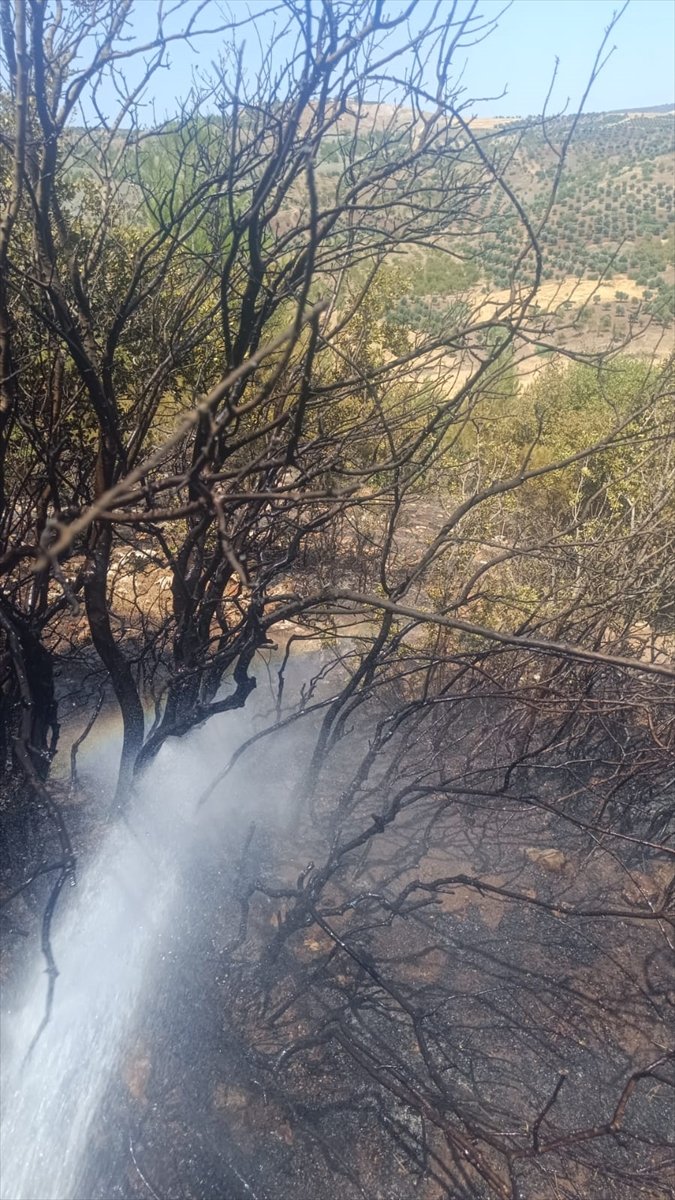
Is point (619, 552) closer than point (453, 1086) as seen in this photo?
No

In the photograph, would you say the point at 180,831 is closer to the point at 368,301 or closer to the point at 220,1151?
the point at 220,1151

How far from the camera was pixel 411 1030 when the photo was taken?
9.73 feet

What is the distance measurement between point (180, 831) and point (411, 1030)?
147cm

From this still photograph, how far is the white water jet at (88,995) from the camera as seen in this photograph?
2551 mm

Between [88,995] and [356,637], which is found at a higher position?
[356,637]

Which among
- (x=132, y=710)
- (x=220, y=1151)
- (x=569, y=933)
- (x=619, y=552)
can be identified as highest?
(x=132, y=710)

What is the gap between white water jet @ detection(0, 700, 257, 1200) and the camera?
2.55m

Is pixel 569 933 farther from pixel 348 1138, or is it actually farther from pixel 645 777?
pixel 348 1138

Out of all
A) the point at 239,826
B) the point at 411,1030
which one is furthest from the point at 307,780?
the point at 411,1030

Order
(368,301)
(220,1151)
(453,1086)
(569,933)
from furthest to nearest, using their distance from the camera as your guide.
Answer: (368,301)
(569,933)
(453,1086)
(220,1151)

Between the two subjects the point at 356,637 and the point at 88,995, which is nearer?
the point at 88,995

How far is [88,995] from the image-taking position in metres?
3.04

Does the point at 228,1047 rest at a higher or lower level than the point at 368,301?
lower

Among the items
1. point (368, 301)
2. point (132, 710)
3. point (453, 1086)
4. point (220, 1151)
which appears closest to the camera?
point (220, 1151)
